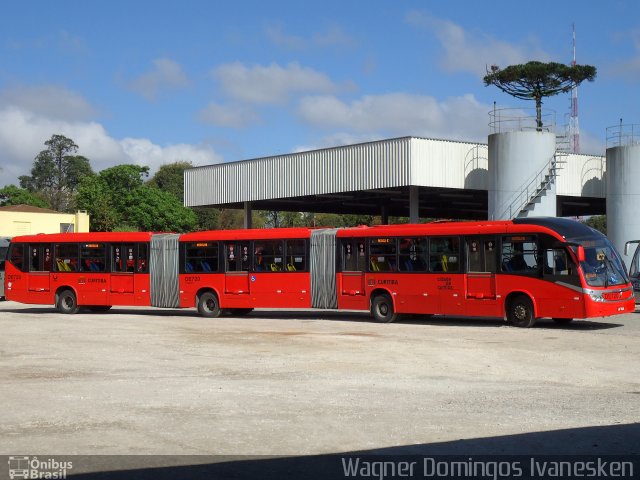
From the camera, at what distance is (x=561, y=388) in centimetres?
1272

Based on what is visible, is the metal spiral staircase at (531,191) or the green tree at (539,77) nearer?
the metal spiral staircase at (531,191)

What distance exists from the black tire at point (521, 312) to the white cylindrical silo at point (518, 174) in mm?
Answer: 18005

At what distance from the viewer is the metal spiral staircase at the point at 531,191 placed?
1638 inches

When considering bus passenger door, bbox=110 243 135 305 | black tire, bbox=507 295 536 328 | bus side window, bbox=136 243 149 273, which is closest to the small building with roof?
bus passenger door, bbox=110 243 135 305

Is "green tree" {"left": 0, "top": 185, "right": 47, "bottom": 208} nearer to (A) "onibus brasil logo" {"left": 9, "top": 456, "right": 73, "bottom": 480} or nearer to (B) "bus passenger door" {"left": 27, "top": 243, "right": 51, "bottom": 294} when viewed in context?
(B) "bus passenger door" {"left": 27, "top": 243, "right": 51, "bottom": 294}

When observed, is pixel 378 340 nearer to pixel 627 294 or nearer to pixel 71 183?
pixel 627 294

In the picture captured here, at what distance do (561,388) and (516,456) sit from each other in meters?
4.88

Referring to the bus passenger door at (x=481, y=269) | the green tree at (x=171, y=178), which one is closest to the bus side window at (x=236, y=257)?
the bus passenger door at (x=481, y=269)

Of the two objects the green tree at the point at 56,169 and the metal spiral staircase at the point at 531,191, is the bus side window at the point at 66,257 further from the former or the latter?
the green tree at the point at 56,169

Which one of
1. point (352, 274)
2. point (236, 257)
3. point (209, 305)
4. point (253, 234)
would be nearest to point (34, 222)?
point (209, 305)

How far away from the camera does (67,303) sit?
107ft

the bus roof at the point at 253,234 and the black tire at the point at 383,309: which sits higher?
the bus roof at the point at 253,234

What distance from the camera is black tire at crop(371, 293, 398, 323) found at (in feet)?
88.1

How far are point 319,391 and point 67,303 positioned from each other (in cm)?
2212
